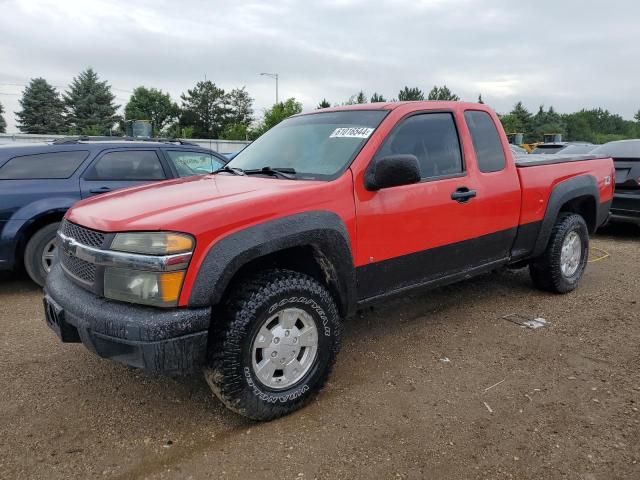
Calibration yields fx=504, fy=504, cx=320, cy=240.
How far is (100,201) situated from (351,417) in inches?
78.3

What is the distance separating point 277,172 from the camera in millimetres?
3357

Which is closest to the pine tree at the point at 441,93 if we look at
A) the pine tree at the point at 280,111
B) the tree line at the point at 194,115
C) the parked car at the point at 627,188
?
the tree line at the point at 194,115

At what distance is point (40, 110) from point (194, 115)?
79.0 ft

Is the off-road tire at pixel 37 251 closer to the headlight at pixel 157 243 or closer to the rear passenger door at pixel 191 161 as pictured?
the rear passenger door at pixel 191 161

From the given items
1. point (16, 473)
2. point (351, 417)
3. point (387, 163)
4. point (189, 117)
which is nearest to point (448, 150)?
point (387, 163)

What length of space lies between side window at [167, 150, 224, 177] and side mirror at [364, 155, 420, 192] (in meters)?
3.69

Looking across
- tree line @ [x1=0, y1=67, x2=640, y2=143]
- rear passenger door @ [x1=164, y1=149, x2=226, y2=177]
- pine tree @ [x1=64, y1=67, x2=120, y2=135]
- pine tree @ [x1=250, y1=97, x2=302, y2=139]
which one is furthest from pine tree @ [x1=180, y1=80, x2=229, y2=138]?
rear passenger door @ [x1=164, y1=149, x2=226, y2=177]

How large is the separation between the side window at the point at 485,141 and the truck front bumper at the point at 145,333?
8.58 ft

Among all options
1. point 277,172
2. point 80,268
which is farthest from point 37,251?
point 277,172

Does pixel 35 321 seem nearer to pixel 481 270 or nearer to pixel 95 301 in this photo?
pixel 95 301

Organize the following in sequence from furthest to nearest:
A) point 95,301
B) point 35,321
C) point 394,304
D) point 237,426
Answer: point 394,304 → point 35,321 → point 237,426 → point 95,301

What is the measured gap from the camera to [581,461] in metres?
2.45

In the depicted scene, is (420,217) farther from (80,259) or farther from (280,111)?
(280,111)

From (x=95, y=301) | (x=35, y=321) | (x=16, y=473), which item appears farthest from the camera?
(x=35, y=321)
